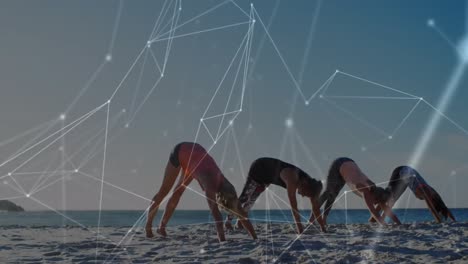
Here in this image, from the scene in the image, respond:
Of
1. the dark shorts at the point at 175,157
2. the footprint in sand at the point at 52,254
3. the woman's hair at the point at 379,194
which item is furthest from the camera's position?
the woman's hair at the point at 379,194

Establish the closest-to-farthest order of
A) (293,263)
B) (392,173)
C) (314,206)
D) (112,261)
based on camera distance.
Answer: (293,263) → (112,261) → (314,206) → (392,173)

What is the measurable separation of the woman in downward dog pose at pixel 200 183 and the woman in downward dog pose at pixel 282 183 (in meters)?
1.13

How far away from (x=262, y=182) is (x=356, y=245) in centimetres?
329

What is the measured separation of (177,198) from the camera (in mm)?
8828

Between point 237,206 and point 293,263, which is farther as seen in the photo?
point 237,206

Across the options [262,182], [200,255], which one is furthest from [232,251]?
[262,182]

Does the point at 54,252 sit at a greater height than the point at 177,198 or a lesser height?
lesser

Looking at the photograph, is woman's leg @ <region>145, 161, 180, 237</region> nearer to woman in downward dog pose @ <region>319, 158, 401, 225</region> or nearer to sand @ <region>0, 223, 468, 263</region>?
sand @ <region>0, 223, 468, 263</region>

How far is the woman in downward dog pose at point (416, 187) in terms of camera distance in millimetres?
11117

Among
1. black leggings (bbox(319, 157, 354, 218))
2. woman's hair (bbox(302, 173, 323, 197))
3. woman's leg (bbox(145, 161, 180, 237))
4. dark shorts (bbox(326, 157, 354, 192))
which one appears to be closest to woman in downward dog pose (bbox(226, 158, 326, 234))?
woman's hair (bbox(302, 173, 323, 197))

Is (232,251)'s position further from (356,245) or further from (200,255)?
(356,245)

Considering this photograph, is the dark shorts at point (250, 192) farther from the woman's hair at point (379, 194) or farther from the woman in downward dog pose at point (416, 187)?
the woman in downward dog pose at point (416, 187)

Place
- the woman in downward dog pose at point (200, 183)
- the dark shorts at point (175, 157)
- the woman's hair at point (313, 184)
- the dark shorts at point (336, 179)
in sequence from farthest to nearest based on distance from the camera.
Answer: the dark shorts at point (336, 179)
the woman's hair at point (313, 184)
the dark shorts at point (175, 157)
the woman in downward dog pose at point (200, 183)

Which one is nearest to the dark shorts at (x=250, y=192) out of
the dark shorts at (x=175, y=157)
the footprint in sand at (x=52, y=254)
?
the dark shorts at (x=175, y=157)
